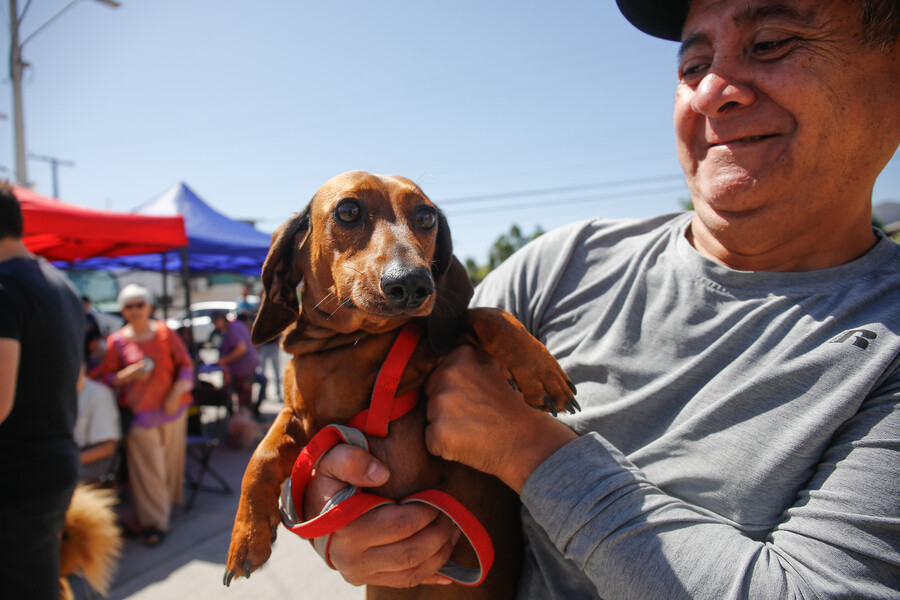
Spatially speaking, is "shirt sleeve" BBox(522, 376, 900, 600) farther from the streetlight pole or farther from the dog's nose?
the streetlight pole

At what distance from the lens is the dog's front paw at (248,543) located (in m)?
1.44

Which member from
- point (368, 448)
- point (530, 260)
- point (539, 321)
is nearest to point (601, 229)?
point (530, 260)

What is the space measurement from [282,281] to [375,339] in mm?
424

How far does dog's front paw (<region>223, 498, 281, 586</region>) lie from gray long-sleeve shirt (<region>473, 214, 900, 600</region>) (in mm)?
736

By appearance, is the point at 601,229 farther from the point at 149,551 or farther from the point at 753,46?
the point at 149,551

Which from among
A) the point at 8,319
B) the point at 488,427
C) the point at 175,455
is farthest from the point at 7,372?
the point at 175,455

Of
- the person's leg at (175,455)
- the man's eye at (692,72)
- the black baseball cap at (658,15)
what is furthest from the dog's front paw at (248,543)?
the person's leg at (175,455)

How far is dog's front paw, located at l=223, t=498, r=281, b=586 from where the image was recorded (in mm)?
1444

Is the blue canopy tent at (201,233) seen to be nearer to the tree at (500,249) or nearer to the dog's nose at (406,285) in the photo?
the dog's nose at (406,285)

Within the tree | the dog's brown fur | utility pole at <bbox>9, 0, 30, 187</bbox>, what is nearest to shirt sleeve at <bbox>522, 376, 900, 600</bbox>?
the dog's brown fur

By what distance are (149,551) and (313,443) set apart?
Answer: 14.0ft

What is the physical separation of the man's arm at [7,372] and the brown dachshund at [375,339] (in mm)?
1170

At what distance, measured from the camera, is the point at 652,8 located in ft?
5.67

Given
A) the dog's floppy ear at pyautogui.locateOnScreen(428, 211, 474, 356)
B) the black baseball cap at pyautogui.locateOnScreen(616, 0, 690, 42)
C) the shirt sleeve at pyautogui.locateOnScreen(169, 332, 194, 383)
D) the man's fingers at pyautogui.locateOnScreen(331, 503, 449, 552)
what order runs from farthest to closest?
the shirt sleeve at pyautogui.locateOnScreen(169, 332, 194, 383) < the black baseball cap at pyautogui.locateOnScreen(616, 0, 690, 42) < the dog's floppy ear at pyautogui.locateOnScreen(428, 211, 474, 356) < the man's fingers at pyautogui.locateOnScreen(331, 503, 449, 552)
